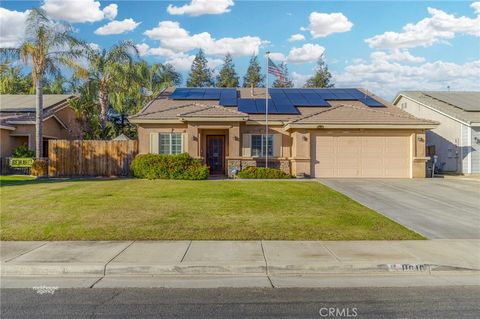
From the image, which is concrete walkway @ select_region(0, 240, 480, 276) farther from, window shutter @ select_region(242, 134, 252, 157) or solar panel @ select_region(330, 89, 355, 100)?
solar panel @ select_region(330, 89, 355, 100)

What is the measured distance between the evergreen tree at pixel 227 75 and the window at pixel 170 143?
34.6 m

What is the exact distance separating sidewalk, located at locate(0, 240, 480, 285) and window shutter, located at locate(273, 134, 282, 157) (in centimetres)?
1370

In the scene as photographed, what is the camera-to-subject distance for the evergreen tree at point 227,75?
55.7 meters

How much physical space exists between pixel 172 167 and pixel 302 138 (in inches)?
273

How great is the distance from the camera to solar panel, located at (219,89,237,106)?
78.2ft

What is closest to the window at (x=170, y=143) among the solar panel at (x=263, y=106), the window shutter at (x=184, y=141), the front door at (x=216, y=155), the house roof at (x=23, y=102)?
the window shutter at (x=184, y=141)

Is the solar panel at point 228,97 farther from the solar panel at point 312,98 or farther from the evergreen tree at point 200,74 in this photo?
the evergreen tree at point 200,74

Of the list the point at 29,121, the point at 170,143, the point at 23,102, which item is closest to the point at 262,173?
the point at 170,143

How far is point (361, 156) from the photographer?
20.4 m

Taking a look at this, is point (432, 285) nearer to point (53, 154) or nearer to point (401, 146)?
point (401, 146)

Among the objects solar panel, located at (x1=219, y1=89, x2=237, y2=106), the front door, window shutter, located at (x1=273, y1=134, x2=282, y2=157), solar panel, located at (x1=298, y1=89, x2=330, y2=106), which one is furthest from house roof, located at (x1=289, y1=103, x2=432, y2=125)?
solar panel, located at (x1=219, y1=89, x2=237, y2=106)

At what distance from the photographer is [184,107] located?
74.0ft

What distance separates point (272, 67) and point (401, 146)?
321 inches

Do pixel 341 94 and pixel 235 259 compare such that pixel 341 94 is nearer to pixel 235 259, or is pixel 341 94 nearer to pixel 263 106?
pixel 263 106
